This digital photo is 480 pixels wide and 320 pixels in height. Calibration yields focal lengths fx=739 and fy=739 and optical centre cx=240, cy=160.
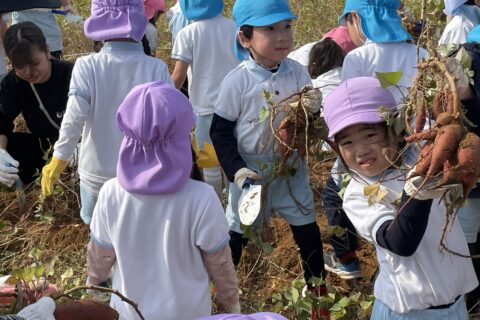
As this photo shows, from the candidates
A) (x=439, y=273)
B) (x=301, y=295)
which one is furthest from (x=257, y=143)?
(x=439, y=273)

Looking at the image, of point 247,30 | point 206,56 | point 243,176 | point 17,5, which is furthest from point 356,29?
point 17,5

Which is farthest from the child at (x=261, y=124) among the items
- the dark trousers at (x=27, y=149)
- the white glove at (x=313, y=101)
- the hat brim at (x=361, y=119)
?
the dark trousers at (x=27, y=149)

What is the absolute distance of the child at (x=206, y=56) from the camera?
4148mm

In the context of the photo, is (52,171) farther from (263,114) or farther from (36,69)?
(263,114)

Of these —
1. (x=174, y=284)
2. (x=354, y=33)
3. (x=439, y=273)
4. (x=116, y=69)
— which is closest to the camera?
(x=439, y=273)

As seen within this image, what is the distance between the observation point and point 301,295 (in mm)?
3242

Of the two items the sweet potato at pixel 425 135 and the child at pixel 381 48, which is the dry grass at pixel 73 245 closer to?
the child at pixel 381 48

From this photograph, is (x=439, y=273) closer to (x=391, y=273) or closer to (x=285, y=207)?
(x=391, y=273)

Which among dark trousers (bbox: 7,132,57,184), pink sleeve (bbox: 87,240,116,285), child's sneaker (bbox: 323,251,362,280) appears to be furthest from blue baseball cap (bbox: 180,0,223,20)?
pink sleeve (bbox: 87,240,116,285)

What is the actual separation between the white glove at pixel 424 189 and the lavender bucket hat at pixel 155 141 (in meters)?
0.72

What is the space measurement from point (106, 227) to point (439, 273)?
1017mm

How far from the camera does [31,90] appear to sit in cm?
394

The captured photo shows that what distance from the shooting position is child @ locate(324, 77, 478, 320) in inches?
82.2

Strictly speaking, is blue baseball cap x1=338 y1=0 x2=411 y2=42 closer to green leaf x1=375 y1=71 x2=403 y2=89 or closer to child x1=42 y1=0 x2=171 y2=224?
child x1=42 y1=0 x2=171 y2=224
